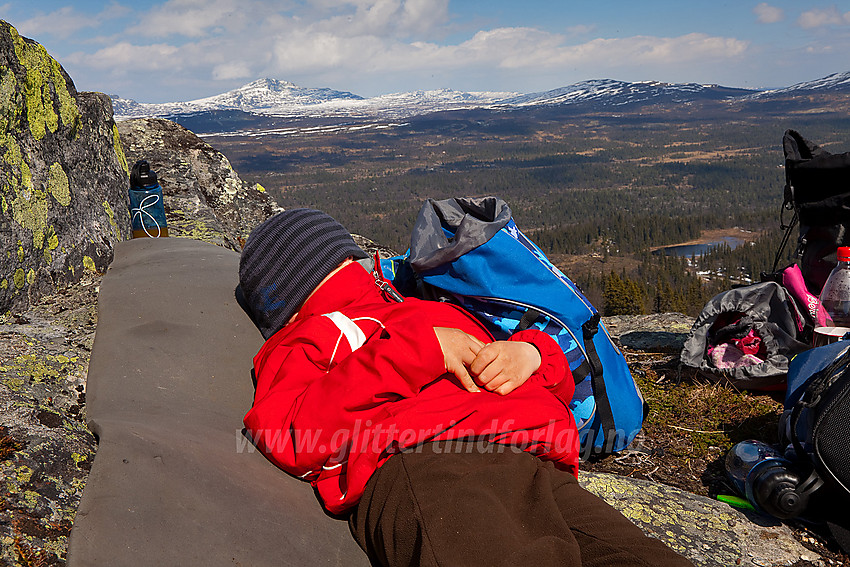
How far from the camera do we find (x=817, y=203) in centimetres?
462

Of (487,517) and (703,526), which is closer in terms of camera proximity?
(487,517)

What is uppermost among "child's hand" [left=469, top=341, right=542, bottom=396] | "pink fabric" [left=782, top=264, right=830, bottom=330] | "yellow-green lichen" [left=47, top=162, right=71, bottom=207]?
"yellow-green lichen" [left=47, top=162, right=71, bottom=207]

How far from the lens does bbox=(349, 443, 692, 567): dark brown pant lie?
1.97m

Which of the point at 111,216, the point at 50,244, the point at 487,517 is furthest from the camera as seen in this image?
the point at 111,216

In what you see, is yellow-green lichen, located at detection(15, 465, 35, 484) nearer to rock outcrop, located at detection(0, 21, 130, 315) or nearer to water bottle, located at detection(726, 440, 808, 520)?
rock outcrop, located at detection(0, 21, 130, 315)

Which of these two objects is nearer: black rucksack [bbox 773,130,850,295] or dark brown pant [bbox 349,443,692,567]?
dark brown pant [bbox 349,443,692,567]

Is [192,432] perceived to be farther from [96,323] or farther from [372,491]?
[96,323]

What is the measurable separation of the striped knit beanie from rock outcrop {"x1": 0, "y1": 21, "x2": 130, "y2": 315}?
5.06 ft

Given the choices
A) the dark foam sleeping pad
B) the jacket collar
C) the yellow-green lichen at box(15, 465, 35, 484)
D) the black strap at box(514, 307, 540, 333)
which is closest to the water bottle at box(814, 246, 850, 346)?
the black strap at box(514, 307, 540, 333)

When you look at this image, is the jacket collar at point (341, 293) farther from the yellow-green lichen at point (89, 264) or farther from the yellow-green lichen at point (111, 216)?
the yellow-green lichen at point (111, 216)

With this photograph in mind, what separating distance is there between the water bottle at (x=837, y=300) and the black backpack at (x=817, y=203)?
1.37 feet

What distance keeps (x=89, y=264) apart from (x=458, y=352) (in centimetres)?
350

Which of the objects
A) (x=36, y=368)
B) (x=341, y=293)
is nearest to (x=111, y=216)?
(x=36, y=368)

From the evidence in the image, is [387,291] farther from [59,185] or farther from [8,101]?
[8,101]
